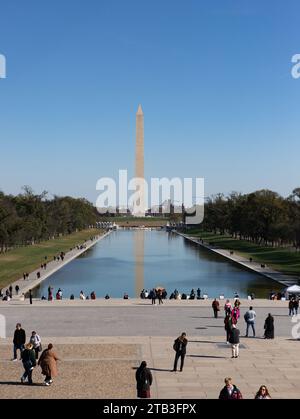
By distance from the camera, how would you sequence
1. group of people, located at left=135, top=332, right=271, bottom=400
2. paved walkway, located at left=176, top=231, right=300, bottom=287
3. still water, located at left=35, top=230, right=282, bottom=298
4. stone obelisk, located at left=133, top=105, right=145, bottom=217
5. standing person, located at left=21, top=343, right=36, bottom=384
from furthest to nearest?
stone obelisk, located at left=133, top=105, right=145, bottom=217
paved walkway, located at left=176, top=231, right=300, bottom=287
still water, located at left=35, top=230, right=282, bottom=298
standing person, located at left=21, top=343, right=36, bottom=384
group of people, located at left=135, top=332, right=271, bottom=400

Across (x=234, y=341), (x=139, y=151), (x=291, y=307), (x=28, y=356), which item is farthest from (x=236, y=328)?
(x=139, y=151)

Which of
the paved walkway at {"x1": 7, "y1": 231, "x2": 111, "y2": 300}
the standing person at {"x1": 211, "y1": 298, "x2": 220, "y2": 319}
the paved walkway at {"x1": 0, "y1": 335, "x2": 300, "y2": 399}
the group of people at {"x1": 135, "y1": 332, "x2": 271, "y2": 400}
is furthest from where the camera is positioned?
the paved walkway at {"x1": 7, "y1": 231, "x2": 111, "y2": 300}

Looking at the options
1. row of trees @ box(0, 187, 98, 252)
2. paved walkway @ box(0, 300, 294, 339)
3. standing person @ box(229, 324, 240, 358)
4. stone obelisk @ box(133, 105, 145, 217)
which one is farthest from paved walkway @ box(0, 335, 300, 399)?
stone obelisk @ box(133, 105, 145, 217)

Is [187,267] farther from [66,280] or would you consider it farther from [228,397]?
[228,397]

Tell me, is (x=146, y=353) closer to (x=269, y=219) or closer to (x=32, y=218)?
(x=269, y=219)

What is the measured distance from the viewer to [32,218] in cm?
9769

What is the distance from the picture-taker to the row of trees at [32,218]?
273 ft

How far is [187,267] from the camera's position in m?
63.5

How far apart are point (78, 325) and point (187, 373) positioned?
9103 mm

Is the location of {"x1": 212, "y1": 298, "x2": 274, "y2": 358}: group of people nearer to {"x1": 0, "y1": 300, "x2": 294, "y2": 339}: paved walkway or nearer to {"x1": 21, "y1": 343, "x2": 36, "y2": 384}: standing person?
{"x1": 0, "y1": 300, "x2": 294, "y2": 339}: paved walkway

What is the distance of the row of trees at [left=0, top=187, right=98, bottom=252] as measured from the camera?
83.3 meters

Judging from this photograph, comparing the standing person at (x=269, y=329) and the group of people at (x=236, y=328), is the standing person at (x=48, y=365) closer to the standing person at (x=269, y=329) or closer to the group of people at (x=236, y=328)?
the group of people at (x=236, y=328)

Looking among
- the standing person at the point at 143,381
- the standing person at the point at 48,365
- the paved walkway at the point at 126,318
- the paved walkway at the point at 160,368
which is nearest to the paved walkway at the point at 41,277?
the paved walkway at the point at 126,318

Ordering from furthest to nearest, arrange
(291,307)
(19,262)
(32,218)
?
(32,218) → (19,262) → (291,307)
